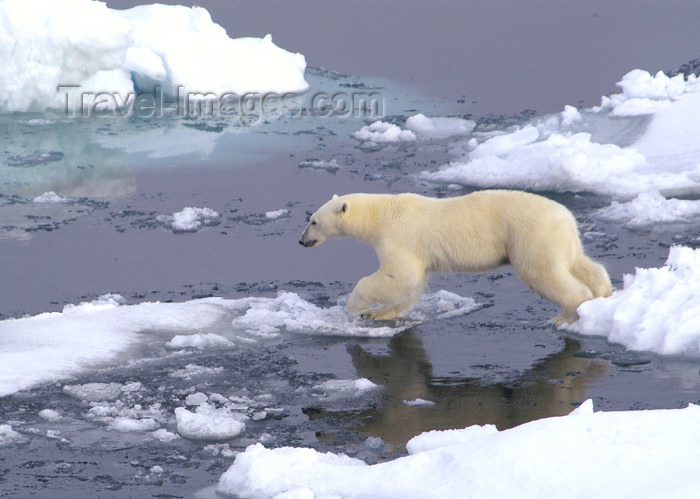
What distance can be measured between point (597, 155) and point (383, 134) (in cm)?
289

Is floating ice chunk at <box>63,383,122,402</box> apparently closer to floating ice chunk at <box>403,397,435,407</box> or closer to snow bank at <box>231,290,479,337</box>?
snow bank at <box>231,290,479,337</box>

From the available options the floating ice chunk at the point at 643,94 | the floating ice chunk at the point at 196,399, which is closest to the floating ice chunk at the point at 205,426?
the floating ice chunk at the point at 196,399

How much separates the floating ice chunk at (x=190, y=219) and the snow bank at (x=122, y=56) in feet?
11.4

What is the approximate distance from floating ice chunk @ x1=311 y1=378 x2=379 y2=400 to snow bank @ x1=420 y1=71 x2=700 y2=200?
4422 mm

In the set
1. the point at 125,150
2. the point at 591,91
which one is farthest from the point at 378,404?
the point at 591,91

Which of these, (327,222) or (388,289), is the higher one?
(327,222)

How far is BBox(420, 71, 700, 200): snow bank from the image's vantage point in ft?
30.0

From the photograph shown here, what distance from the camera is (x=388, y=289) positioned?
20.8 feet

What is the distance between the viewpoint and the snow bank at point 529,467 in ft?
11.4

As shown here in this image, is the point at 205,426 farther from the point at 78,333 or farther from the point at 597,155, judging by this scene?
the point at 597,155

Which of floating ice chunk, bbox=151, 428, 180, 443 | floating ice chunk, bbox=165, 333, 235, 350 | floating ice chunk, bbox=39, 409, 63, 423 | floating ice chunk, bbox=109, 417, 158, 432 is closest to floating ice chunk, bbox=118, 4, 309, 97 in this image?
floating ice chunk, bbox=165, 333, 235, 350

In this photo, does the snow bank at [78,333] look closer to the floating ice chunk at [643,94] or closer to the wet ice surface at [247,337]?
the wet ice surface at [247,337]

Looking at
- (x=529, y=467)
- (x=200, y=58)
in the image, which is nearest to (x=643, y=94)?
(x=200, y=58)

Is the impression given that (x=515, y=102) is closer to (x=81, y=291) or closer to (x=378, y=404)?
(x=81, y=291)
